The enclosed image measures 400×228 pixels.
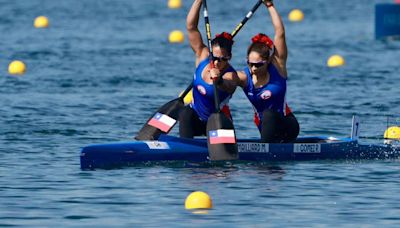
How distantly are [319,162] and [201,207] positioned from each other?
341 cm

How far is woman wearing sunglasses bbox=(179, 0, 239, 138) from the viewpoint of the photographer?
1541cm

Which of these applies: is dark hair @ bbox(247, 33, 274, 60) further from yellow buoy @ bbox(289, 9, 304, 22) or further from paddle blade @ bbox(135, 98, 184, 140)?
yellow buoy @ bbox(289, 9, 304, 22)

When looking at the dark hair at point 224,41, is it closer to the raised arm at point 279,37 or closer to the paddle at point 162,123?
the raised arm at point 279,37

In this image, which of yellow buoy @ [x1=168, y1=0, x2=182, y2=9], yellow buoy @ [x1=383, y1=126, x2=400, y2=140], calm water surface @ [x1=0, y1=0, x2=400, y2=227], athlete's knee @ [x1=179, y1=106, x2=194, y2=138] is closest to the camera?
calm water surface @ [x1=0, y1=0, x2=400, y2=227]

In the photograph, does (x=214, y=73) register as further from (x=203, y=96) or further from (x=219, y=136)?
(x=219, y=136)

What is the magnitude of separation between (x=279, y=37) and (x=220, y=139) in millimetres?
1323

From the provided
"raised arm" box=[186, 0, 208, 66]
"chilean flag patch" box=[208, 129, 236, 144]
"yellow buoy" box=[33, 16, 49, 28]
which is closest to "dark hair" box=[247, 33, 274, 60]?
"raised arm" box=[186, 0, 208, 66]

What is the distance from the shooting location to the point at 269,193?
45.6 feet

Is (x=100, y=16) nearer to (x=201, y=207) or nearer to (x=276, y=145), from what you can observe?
(x=276, y=145)

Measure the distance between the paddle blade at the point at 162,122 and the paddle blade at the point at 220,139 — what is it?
0.75 m

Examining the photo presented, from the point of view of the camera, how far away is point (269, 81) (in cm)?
1564

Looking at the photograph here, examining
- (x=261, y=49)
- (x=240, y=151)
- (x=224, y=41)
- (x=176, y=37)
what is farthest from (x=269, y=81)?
(x=176, y=37)

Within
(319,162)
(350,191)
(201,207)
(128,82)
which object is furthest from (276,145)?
(128,82)

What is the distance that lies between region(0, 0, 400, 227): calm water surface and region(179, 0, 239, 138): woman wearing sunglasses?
2.19 ft
